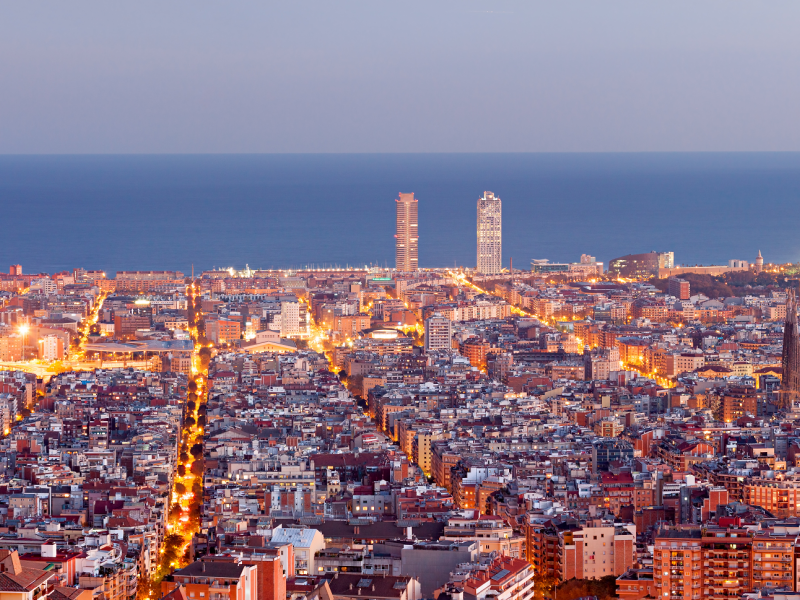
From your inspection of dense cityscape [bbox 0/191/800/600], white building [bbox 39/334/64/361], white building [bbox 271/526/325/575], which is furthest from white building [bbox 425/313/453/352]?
white building [bbox 271/526/325/575]

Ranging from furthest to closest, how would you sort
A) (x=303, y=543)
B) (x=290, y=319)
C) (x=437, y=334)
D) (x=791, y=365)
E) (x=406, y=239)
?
(x=406, y=239) < (x=290, y=319) < (x=437, y=334) < (x=791, y=365) < (x=303, y=543)

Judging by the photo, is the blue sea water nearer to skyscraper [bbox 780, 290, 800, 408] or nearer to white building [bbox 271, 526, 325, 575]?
skyscraper [bbox 780, 290, 800, 408]

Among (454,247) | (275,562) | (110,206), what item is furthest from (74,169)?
(275,562)

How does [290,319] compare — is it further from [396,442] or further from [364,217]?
[364,217]

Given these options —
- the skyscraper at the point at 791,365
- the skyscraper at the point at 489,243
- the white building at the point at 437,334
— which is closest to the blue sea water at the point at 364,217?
the skyscraper at the point at 489,243

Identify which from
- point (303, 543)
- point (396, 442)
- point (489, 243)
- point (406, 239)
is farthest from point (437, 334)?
point (303, 543)

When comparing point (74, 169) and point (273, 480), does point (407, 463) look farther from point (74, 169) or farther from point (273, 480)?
point (74, 169)
